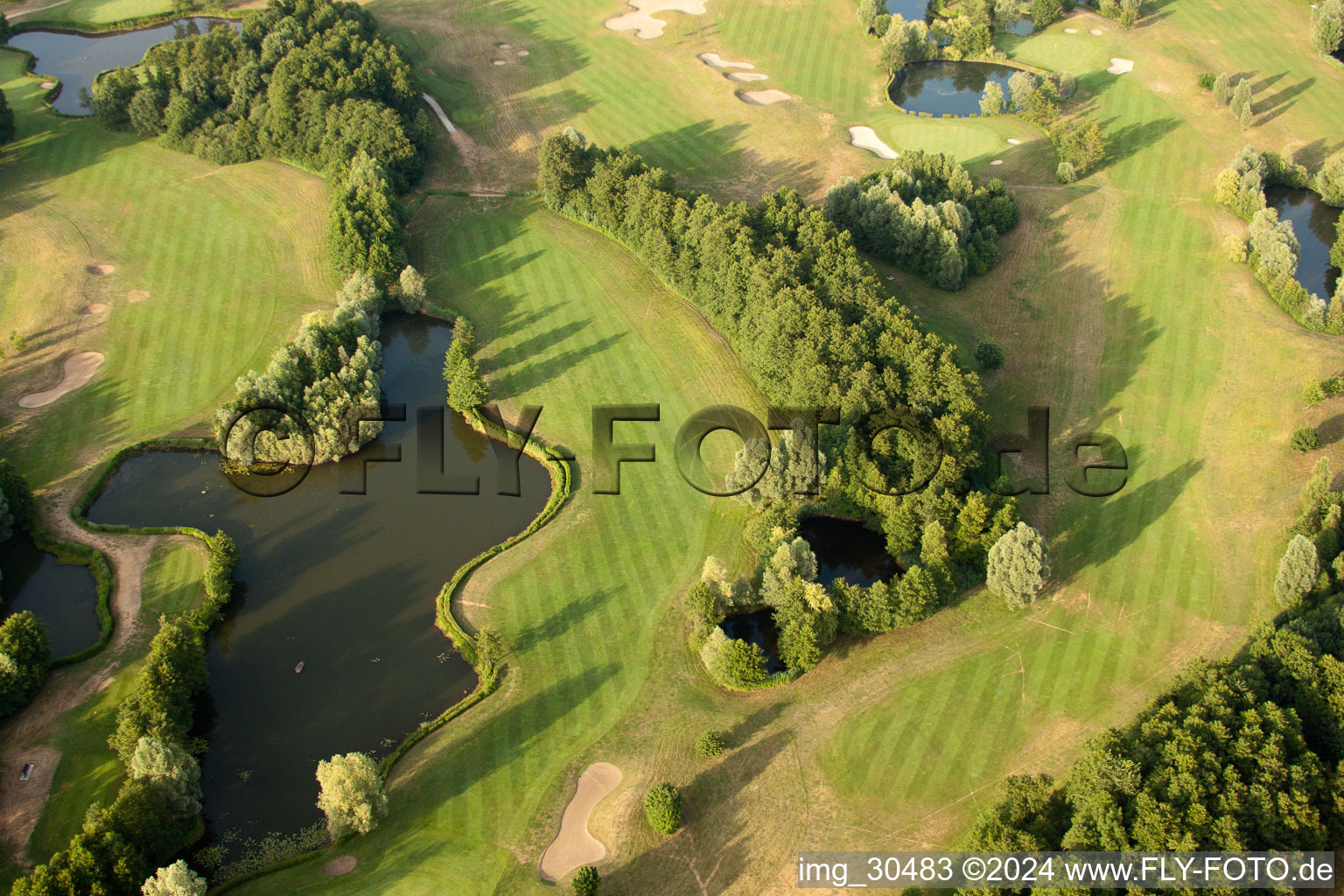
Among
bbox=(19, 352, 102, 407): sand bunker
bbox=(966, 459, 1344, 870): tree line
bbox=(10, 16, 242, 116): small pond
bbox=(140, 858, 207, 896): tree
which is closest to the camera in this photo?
bbox=(140, 858, 207, 896): tree

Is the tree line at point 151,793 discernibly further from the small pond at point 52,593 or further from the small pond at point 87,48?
the small pond at point 87,48

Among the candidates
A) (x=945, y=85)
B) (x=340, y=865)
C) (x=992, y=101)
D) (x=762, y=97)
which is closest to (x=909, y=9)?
(x=945, y=85)

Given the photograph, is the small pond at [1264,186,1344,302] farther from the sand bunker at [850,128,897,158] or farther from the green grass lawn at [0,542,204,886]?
the green grass lawn at [0,542,204,886]

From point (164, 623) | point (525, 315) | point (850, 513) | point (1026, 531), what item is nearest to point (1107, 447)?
point (1026, 531)

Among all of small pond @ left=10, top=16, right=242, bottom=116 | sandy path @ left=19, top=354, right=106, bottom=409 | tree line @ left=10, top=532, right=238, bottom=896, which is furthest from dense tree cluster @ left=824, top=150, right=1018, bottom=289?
small pond @ left=10, top=16, right=242, bottom=116

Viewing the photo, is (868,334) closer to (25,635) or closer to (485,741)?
(485,741)

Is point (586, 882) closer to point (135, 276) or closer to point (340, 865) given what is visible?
point (340, 865)
